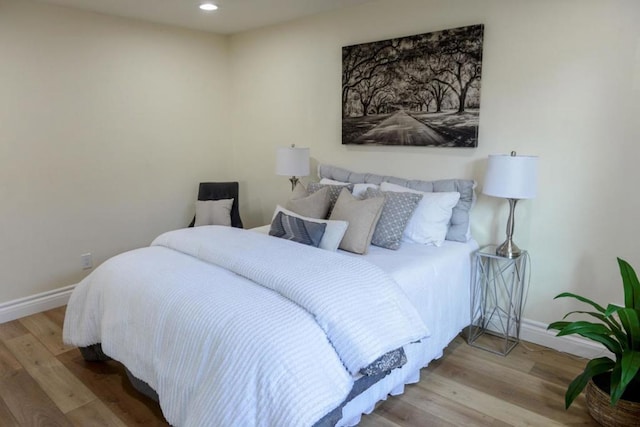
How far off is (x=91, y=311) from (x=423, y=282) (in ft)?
6.32

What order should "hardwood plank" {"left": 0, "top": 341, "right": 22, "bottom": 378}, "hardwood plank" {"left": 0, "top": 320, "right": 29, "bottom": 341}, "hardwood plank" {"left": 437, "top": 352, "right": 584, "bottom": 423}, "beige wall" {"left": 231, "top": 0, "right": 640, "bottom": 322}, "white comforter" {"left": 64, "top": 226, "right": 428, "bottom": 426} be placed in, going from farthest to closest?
"hardwood plank" {"left": 0, "top": 320, "right": 29, "bottom": 341}, "hardwood plank" {"left": 0, "top": 341, "right": 22, "bottom": 378}, "beige wall" {"left": 231, "top": 0, "right": 640, "bottom": 322}, "hardwood plank" {"left": 437, "top": 352, "right": 584, "bottom": 423}, "white comforter" {"left": 64, "top": 226, "right": 428, "bottom": 426}

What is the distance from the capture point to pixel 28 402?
7.59 feet

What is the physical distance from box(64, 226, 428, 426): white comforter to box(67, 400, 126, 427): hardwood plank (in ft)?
1.02

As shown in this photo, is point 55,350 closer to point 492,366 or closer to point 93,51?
point 93,51

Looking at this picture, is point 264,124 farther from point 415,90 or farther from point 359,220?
point 359,220

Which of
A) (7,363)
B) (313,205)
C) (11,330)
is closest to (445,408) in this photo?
(313,205)

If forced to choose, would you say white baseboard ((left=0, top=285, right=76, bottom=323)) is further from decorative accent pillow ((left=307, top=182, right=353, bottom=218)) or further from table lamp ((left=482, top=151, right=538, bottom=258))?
table lamp ((left=482, top=151, right=538, bottom=258))

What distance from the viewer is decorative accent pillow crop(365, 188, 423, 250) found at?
9.31ft

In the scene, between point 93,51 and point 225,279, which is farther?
point 93,51

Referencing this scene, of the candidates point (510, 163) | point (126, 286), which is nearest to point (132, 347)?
point (126, 286)

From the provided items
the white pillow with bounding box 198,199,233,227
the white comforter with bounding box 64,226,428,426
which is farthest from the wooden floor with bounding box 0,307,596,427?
the white pillow with bounding box 198,199,233,227

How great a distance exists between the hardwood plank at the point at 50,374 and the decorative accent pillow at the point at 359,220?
1.74 meters

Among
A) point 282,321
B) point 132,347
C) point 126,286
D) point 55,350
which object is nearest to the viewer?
point 282,321

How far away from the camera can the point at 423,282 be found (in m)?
2.43
